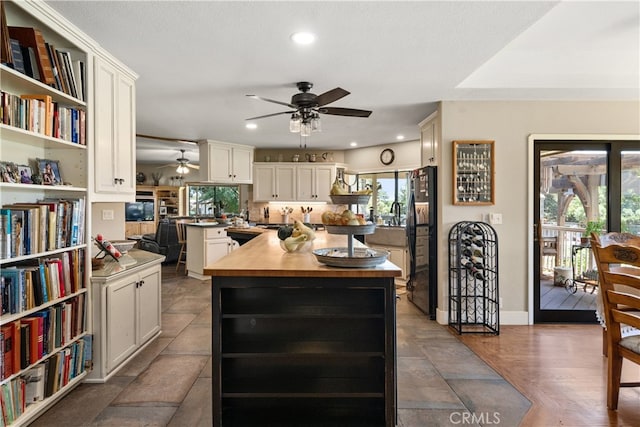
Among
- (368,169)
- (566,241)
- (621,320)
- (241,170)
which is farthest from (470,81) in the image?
(241,170)

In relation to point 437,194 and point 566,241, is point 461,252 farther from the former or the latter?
point 566,241

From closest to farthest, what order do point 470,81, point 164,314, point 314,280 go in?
point 314,280 → point 470,81 → point 164,314

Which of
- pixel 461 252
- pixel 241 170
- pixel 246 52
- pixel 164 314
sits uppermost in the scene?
pixel 246 52

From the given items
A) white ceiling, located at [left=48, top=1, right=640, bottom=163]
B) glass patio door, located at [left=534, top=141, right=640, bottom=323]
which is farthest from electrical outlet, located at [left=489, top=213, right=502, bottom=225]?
white ceiling, located at [left=48, top=1, right=640, bottom=163]

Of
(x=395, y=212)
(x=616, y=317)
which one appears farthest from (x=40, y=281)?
(x=395, y=212)

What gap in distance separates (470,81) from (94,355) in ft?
12.8

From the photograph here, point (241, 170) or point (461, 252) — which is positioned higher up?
point (241, 170)

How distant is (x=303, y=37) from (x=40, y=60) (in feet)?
5.18

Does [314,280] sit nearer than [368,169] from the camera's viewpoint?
Yes

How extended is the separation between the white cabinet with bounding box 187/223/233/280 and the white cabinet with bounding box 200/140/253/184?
929 mm

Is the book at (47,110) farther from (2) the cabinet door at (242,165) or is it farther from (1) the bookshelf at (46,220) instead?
(2) the cabinet door at (242,165)

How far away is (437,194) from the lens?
12.2ft

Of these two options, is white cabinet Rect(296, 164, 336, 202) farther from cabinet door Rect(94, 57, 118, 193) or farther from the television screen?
the television screen

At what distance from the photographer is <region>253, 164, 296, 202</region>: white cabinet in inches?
262
